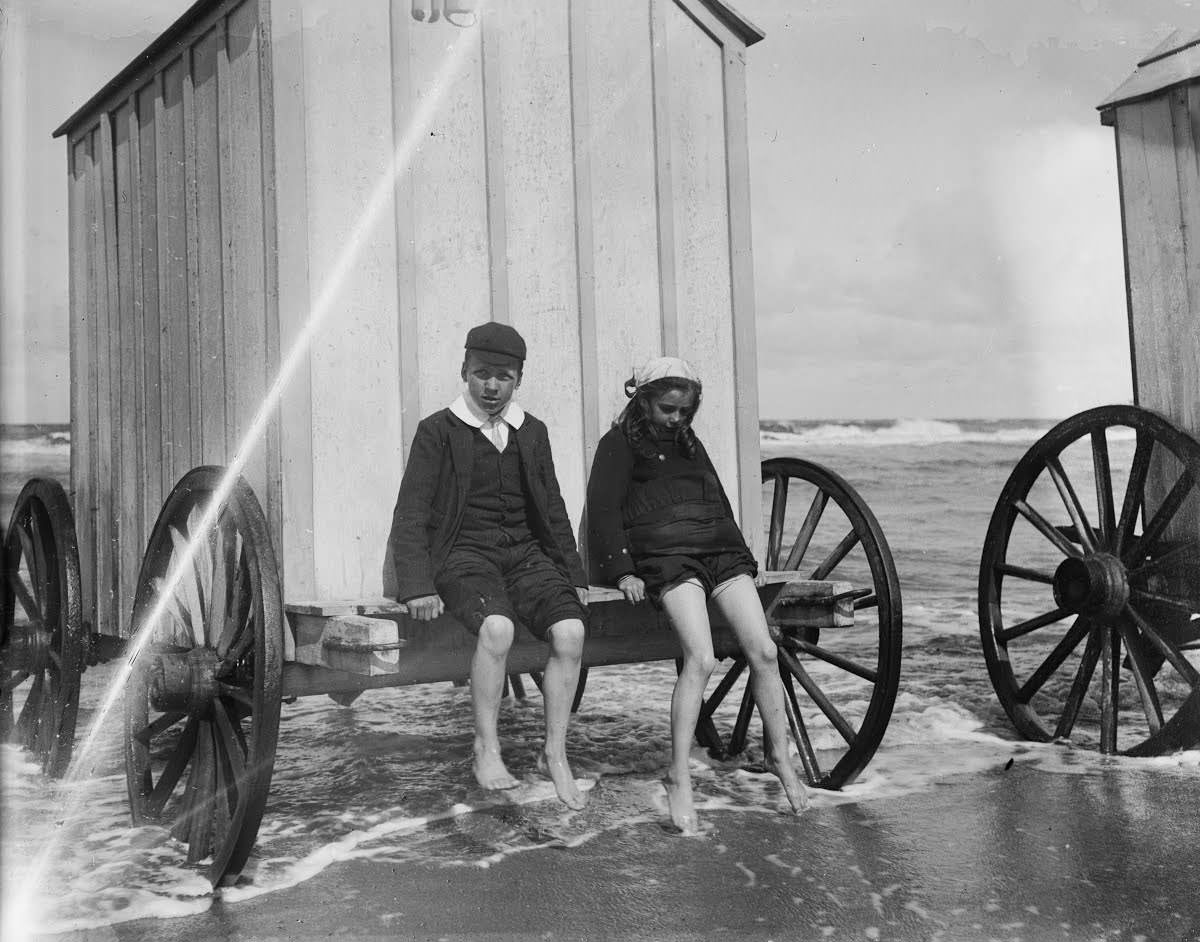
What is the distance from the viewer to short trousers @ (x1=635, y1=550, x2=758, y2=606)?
4273mm

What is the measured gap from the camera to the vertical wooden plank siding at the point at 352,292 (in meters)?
3.98

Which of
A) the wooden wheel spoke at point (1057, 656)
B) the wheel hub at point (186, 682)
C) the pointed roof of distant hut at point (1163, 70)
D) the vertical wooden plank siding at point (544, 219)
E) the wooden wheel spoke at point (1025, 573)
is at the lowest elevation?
the wooden wheel spoke at point (1057, 656)

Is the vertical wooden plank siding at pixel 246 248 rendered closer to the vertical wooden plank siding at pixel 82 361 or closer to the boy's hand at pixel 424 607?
the boy's hand at pixel 424 607

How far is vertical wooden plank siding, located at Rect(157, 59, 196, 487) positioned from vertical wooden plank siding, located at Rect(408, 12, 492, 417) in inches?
38.9

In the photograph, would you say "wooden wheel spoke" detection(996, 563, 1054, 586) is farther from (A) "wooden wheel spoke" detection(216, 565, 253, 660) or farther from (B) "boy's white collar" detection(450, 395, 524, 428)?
(A) "wooden wheel spoke" detection(216, 565, 253, 660)

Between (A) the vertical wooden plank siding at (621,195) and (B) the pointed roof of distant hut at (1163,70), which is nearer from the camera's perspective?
(A) the vertical wooden plank siding at (621,195)

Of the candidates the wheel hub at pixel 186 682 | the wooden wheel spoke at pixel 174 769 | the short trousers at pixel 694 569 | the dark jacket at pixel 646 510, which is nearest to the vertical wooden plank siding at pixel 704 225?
the dark jacket at pixel 646 510

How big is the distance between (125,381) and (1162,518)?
446 centimetres

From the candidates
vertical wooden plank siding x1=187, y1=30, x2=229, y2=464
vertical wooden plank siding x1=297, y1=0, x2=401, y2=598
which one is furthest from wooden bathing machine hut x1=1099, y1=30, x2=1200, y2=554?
vertical wooden plank siding x1=187, y1=30, x2=229, y2=464

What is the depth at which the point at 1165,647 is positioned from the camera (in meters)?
5.03

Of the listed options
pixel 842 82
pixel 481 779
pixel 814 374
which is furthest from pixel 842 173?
pixel 481 779

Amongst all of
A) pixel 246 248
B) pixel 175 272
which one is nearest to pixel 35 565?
pixel 175 272

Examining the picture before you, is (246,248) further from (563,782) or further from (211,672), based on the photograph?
(563,782)

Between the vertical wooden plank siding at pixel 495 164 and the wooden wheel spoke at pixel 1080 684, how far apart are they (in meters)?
3.00
